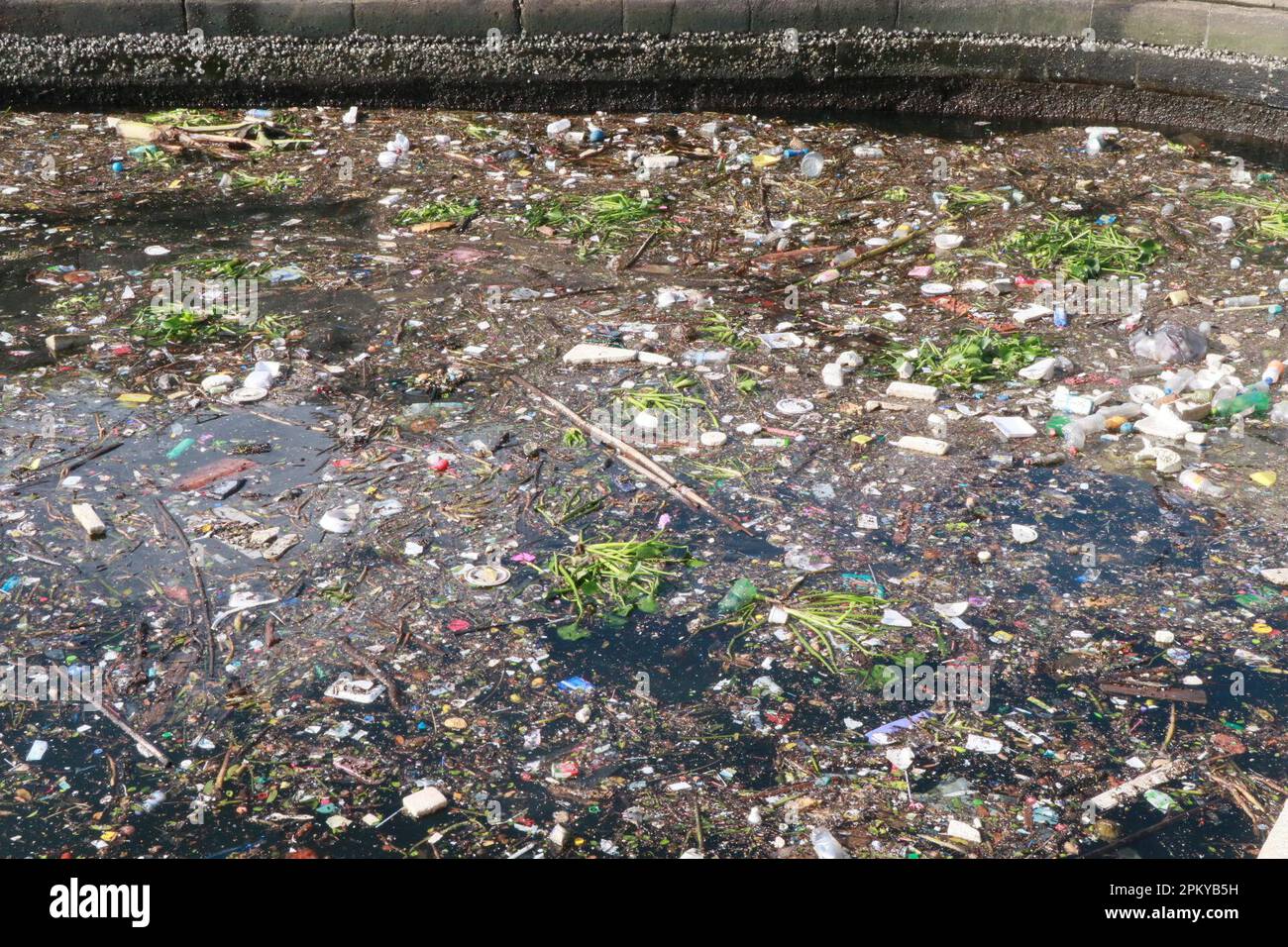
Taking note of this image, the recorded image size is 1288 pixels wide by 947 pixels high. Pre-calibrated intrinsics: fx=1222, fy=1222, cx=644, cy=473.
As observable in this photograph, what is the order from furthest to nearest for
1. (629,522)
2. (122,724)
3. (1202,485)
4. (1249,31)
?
(1249,31) → (1202,485) → (629,522) → (122,724)

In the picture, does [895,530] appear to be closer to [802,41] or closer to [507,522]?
[507,522]

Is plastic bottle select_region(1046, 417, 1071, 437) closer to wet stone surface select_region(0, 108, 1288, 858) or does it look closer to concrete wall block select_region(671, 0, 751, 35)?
wet stone surface select_region(0, 108, 1288, 858)

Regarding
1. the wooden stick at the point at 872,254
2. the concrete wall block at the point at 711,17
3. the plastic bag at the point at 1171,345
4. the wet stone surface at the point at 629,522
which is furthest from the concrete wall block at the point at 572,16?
the plastic bag at the point at 1171,345

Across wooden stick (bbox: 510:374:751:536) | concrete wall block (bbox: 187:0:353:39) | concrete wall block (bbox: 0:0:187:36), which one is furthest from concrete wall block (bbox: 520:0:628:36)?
wooden stick (bbox: 510:374:751:536)

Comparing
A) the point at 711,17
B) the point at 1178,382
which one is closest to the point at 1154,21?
the point at 711,17

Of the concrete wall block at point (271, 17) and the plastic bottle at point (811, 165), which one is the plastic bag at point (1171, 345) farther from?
the concrete wall block at point (271, 17)

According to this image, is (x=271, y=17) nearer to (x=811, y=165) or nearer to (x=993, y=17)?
(x=811, y=165)
